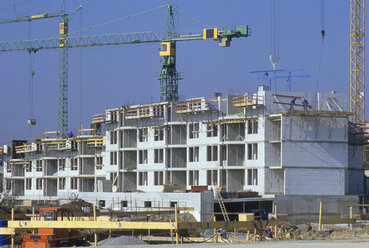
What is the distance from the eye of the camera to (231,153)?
81.2 metres

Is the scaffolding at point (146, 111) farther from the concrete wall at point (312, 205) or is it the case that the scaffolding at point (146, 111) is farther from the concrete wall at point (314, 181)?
the concrete wall at point (312, 205)

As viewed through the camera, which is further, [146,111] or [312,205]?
[146,111]

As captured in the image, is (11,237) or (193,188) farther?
(193,188)

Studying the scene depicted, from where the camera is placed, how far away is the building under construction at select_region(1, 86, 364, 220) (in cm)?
7462

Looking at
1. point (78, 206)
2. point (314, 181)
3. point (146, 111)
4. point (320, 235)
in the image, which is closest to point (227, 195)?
point (314, 181)

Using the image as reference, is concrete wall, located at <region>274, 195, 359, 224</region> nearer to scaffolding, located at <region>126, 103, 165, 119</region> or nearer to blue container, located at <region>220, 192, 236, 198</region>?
blue container, located at <region>220, 192, 236, 198</region>

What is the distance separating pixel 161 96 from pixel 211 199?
54309mm

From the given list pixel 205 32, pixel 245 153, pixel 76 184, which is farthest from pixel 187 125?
pixel 205 32

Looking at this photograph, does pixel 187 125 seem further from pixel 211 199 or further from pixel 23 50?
pixel 23 50

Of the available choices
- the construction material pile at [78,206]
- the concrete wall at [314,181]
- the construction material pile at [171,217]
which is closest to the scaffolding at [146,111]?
the construction material pile at [78,206]

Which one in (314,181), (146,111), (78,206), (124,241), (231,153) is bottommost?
(124,241)

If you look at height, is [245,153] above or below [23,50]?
below

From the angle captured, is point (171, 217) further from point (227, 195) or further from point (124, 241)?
point (124, 241)

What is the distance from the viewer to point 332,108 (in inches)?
3041
